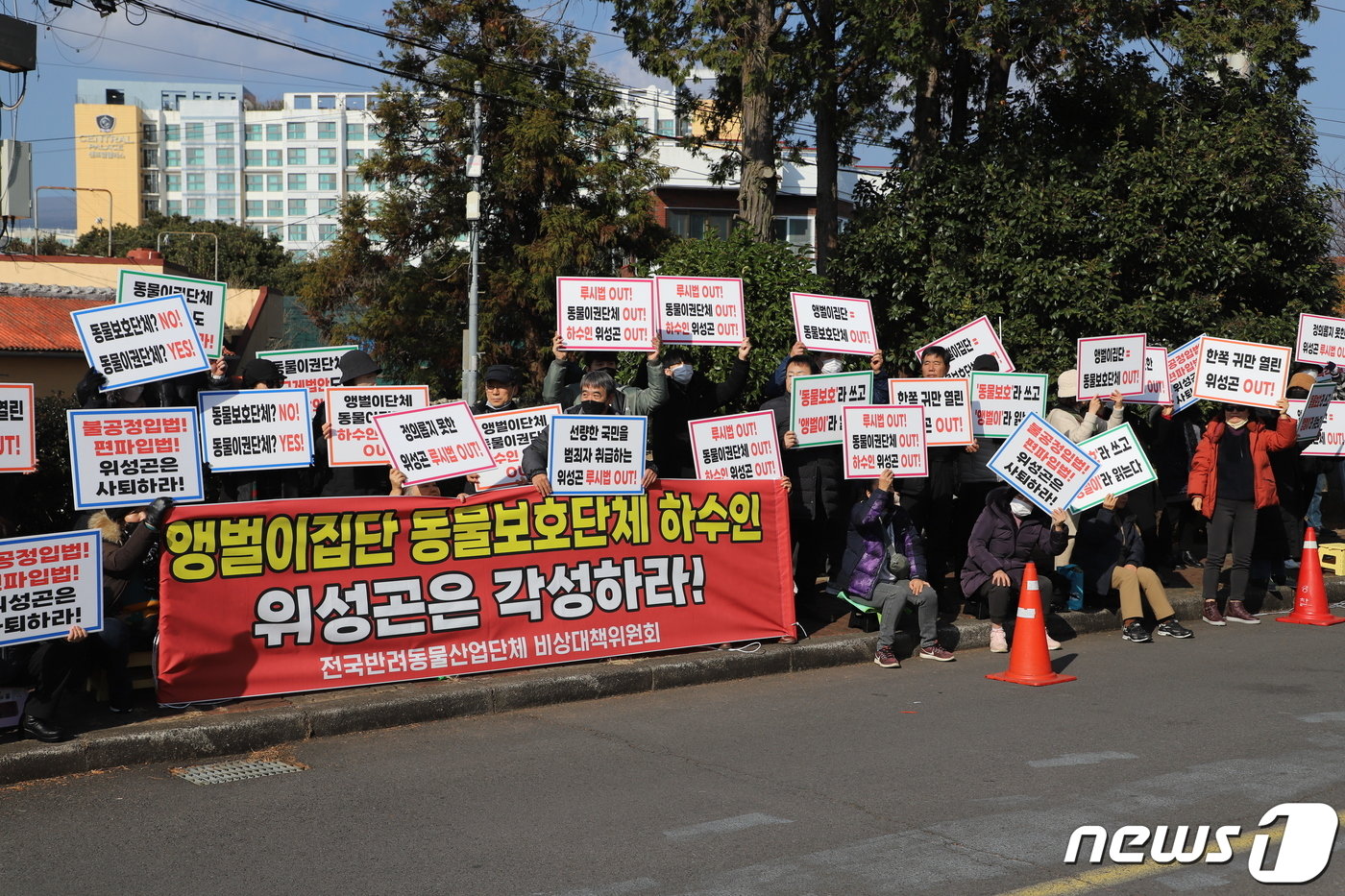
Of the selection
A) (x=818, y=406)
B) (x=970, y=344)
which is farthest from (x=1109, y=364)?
(x=818, y=406)

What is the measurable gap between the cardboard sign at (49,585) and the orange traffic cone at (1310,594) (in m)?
9.47

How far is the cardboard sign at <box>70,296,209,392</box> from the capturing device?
7922 millimetres

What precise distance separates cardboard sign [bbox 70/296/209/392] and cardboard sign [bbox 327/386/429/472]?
95 cm

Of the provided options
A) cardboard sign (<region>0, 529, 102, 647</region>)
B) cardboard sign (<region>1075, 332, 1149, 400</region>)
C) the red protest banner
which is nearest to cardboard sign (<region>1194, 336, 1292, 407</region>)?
cardboard sign (<region>1075, 332, 1149, 400</region>)

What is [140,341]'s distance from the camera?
26.5 feet

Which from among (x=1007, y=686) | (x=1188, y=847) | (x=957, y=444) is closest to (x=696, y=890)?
(x=1188, y=847)

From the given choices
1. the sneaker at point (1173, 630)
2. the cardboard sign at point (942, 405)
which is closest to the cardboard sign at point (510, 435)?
the cardboard sign at point (942, 405)

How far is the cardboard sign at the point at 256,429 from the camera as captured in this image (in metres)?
8.21

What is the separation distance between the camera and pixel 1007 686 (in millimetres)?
8430

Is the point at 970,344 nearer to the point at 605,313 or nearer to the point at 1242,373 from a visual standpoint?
the point at 1242,373

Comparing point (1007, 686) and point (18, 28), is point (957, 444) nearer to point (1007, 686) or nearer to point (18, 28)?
point (1007, 686)

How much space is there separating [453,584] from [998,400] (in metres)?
5.11

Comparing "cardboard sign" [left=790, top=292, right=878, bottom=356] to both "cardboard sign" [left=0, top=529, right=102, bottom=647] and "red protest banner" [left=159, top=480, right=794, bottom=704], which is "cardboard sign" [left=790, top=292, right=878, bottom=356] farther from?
"cardboard sign" [left=0, top=529, right=102, bottom=647]

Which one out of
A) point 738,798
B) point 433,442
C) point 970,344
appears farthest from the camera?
point 970,344
